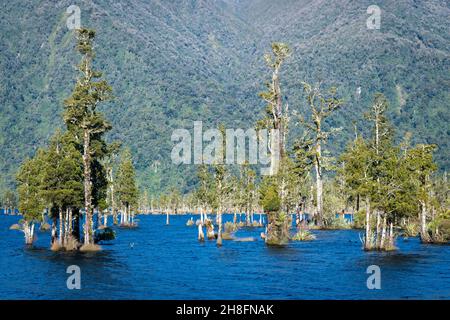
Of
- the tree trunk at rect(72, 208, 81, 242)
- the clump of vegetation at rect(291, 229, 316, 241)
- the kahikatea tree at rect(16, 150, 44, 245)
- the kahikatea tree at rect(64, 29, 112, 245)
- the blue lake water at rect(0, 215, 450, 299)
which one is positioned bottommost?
the blue lake water at rect(0, 215, 450, 299)

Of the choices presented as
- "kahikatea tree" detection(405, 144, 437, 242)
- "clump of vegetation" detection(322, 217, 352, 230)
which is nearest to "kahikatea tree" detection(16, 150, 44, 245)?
"kahikatea tree" detection(405, 144, 437, 242)

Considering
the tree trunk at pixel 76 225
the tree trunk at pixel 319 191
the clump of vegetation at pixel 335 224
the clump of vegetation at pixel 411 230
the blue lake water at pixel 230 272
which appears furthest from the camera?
the clump of vegetation at pixel 335 224

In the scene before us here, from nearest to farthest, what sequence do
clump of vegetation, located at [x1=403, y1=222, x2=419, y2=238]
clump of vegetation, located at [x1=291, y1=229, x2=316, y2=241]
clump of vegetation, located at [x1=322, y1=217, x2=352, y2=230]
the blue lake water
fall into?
the blue lake water
clump of vegetation, located at [x1=291, y1=229, x2=316, y2=241]
clump of vegetation, located at [x1=403, y1=222, x2=419, y2=238]
clump of vegetation, located at [x1=322, y1=217, x2=352, y2=230]

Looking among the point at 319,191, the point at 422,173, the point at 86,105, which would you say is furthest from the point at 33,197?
the point at 319,191

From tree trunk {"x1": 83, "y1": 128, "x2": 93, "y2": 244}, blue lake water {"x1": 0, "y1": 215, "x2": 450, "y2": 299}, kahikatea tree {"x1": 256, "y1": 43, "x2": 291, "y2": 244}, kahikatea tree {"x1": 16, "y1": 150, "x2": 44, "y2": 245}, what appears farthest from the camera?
kahikatea tree {"x1": 256, "y1": 43, "x2": 291, "y2": 244}

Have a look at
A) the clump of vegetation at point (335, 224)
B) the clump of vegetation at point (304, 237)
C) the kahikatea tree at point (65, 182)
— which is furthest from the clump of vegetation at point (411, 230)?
the kahikatea tree at point (65, 182)

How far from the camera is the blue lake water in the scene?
45.1 m

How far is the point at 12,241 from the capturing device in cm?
9138

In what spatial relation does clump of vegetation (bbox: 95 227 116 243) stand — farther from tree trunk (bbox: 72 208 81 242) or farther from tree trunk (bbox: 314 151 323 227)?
tree trunk (bbox: 314 151 323 227)

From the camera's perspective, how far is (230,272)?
181ft

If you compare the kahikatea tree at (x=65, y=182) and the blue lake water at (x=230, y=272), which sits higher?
the kahikatea tree at (x=65, y=182)

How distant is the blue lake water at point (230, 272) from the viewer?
45125mm

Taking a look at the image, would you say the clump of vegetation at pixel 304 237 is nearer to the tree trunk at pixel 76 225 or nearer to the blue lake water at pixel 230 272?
the blue lake water at pixel 230 272

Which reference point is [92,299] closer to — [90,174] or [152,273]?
[152,273]
